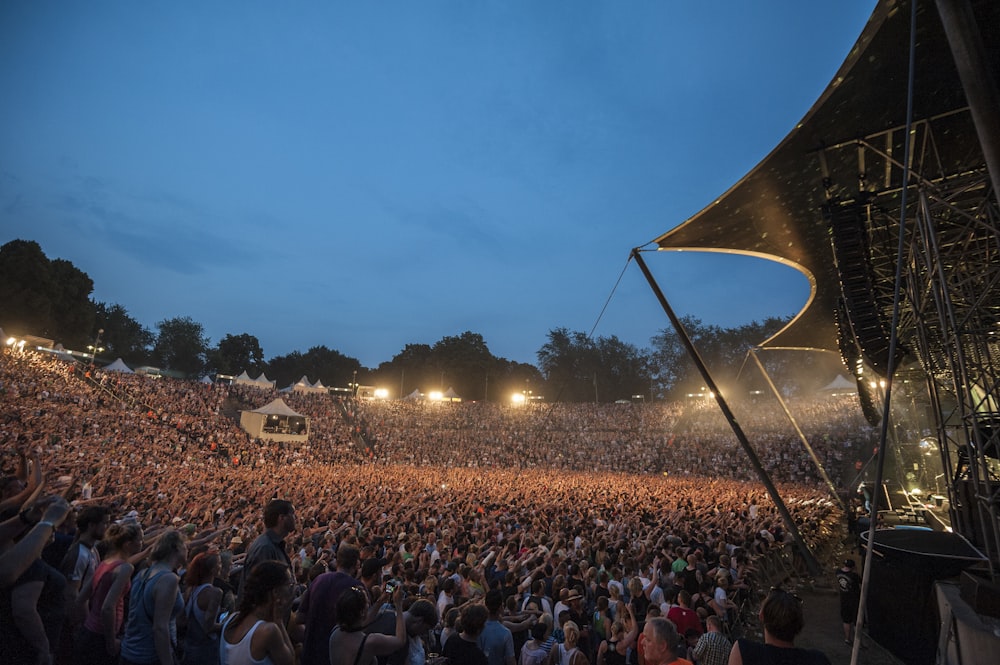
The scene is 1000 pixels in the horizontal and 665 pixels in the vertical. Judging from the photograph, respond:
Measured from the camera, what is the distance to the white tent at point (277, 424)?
1138 inches

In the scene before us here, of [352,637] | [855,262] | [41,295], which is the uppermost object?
[41,295]

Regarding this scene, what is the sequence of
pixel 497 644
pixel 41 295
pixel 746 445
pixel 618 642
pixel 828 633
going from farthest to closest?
pixel 41 295
pixel 746 445
pixel 828 633
pixel 618 642
pixel 497 644

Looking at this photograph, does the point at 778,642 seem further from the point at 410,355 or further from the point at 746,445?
the point at 410,355

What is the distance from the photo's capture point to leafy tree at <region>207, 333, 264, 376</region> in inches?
3066

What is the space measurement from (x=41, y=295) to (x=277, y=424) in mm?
27635

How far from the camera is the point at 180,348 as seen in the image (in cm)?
7419

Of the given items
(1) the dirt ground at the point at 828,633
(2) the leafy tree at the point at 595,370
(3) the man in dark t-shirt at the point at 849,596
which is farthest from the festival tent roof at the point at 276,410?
(2) the leafy tree at the point at 595,370

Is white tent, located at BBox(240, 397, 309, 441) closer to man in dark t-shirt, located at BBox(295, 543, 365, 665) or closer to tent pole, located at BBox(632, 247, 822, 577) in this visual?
tent pole, located at BBox(632, 247, 822, 577)

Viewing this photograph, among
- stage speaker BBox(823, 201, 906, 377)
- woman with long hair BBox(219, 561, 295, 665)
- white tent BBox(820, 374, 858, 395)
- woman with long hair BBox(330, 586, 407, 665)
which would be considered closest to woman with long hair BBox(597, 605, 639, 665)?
woman with long hair BBox(330, 586, 407, 665)

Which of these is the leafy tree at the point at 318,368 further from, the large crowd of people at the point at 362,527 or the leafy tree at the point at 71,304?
the large crowd of people at the point at 362,527

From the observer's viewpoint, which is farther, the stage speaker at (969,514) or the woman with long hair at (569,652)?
the stage speaker at (969,514)

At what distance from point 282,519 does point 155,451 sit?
20.4m

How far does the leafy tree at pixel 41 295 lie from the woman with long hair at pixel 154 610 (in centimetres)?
5162

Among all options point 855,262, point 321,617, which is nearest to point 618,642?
point 321,617
